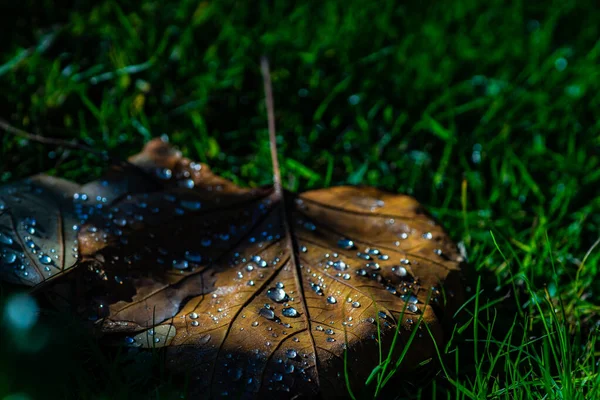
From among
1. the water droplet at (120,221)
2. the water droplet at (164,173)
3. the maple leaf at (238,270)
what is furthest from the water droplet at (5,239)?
the water droplet at (164,173)

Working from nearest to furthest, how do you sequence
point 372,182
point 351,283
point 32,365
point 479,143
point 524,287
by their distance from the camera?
point 32,365 < point 351,283 < point 524,287 < point 372,182 < point 479,143

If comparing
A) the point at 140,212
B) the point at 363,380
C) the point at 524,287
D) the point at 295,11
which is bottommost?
the point at 524,287

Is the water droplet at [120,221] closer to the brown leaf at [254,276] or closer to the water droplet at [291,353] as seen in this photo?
the brown leaf at [254,276]

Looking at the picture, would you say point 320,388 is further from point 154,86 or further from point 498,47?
point 498,47

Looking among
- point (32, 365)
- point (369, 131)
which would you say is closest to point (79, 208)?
point (32, 365)

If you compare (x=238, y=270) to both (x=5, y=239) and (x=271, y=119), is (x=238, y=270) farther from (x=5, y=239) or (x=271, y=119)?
(x=271, y=119)

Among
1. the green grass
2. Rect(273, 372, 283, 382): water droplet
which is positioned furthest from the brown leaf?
the green grass
